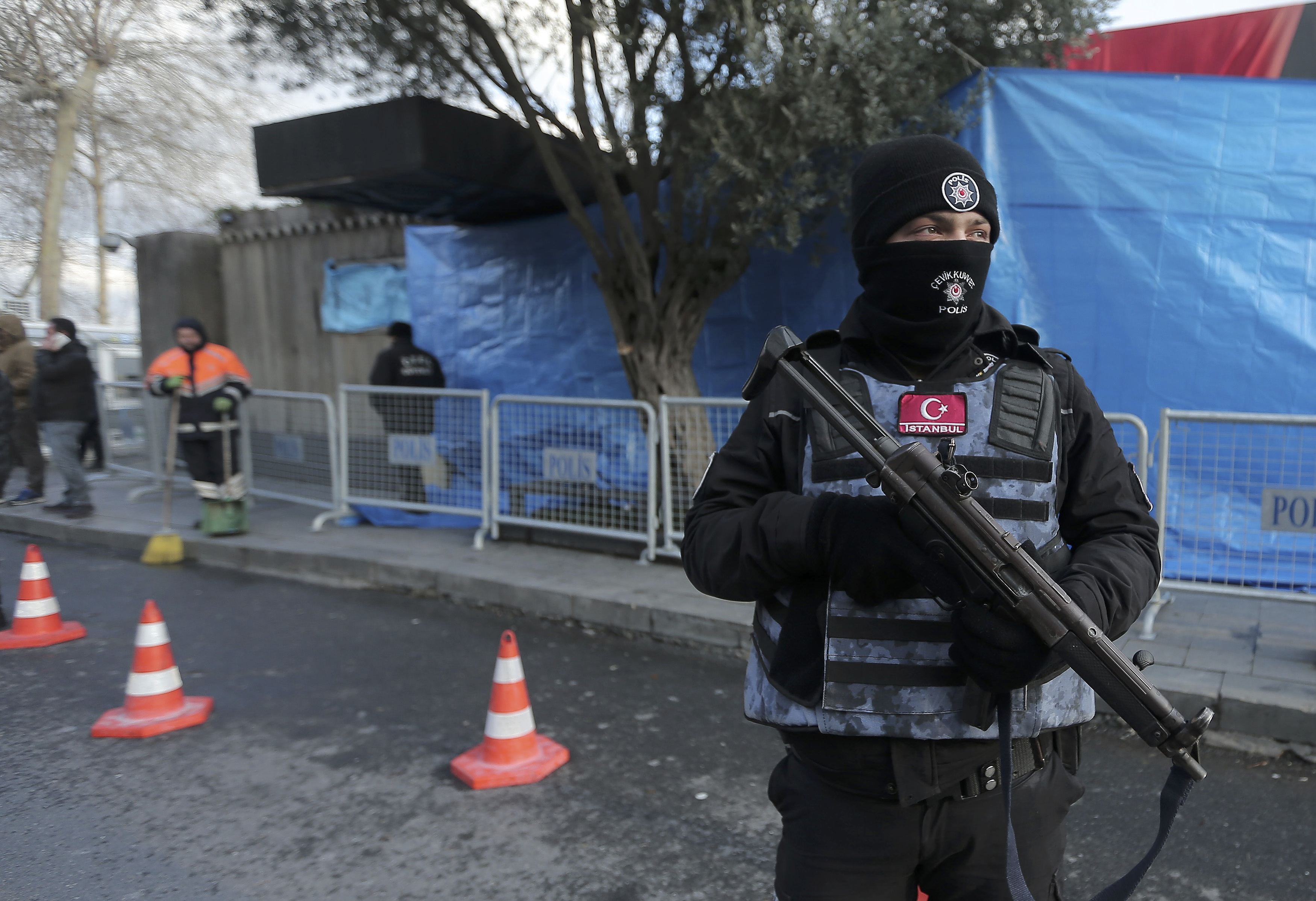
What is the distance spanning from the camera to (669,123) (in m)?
6.18

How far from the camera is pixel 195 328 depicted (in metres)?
7.47

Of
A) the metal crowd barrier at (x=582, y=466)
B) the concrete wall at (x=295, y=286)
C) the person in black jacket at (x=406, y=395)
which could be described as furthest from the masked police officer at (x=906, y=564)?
the concrete wall at (x=295, y=286)

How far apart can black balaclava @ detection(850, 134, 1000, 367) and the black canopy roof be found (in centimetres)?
565

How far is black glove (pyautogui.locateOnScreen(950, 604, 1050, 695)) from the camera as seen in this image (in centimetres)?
127

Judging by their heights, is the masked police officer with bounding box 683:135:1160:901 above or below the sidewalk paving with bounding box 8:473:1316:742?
above

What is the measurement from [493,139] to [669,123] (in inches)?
64.6

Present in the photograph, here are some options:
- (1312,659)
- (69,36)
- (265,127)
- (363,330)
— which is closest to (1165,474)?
(1312,659)

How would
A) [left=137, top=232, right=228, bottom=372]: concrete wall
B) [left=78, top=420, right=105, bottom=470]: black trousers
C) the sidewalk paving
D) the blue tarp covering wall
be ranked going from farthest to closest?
[left=137, top=232, right=228, bottom=372]: concrete wall < [left=78, top=420, right=105, bottom=470]: black trousers < the blue tarp covering wall < the sidewalk paving

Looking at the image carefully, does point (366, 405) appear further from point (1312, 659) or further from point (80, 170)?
point (80, 170)

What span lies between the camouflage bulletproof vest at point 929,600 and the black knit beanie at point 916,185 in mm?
264

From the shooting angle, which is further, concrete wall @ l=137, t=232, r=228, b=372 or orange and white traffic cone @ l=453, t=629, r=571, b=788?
concrete wall @ l=137, t=232, r=228, b=372

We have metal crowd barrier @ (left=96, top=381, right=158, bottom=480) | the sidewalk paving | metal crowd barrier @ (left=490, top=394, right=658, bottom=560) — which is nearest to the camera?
the sidewalk paving

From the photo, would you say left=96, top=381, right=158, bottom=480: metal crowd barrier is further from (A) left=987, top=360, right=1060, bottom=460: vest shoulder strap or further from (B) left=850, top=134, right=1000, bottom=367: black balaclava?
(A) left=987, top=360, right=1060, bottom=460: vest shoulder strap

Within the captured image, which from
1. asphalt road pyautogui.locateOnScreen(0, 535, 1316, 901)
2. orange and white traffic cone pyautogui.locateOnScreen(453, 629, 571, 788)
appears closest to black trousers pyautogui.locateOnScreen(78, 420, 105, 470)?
asphalt road pyautogui.locateOnScreen(0, 535, 1316, 901)
